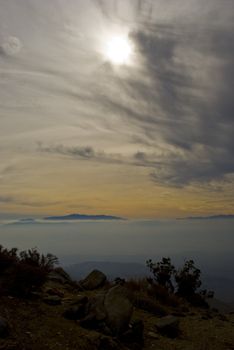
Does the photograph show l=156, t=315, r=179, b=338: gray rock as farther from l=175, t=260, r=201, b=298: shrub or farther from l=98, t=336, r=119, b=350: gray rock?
l=175, t=260, r=201, b=298: shrub

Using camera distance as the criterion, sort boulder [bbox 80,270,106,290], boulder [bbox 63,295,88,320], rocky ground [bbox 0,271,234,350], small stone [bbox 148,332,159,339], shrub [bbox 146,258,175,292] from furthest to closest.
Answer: shrub [bbox 146,258,175,292], boulder [bbox 80,270,106,290], small stone [bbox 148,332,159,339], boulder [bbox 63,295,88,320], rocky ground [bbox 0,271,234,350]

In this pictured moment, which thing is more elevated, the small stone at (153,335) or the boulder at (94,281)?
the boulder at (94,281)

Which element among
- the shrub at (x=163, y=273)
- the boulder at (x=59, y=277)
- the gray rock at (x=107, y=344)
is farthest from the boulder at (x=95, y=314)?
the shrub at (x=163, y=273)

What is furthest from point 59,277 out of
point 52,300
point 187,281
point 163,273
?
point 187,281

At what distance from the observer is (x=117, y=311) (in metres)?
14.6

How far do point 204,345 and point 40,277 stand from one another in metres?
6.36

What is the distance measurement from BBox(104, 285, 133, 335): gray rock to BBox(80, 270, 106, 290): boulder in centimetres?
629

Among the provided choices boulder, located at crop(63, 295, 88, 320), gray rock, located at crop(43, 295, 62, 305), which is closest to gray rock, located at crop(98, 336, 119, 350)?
boulder, located at crop(63, 295, 88, 320)

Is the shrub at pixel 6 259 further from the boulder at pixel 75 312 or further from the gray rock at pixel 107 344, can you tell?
the gray rock at pixel 107 344

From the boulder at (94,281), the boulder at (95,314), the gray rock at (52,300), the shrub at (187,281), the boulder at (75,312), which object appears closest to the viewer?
the boulder at (95,314)

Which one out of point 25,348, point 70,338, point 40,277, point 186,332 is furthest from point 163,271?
point 25,348

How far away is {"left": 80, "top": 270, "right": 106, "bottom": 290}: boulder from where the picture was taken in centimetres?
2180

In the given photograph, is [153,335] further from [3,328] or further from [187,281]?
[187,281]

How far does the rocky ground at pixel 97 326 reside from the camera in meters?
12.1
